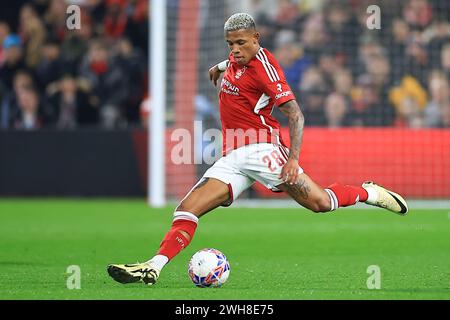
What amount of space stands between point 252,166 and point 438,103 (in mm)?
9559

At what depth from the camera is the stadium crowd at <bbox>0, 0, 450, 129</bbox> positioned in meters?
17.8

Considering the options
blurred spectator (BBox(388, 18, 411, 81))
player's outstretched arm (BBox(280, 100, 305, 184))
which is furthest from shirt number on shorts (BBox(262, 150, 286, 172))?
blurred spectator (BBox(388, 18, 411, 81))

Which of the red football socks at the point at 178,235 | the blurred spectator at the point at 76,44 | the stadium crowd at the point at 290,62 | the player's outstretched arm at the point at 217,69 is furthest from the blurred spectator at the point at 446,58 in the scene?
the red football socks at the point at 178,235

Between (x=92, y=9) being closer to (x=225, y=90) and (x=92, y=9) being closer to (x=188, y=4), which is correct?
(x=188, y=4)

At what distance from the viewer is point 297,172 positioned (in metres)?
8.30

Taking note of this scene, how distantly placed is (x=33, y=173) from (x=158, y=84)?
10.2 ft

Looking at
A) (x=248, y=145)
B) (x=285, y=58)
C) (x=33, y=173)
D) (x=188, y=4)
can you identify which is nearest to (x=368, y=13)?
(x=285, y=58)

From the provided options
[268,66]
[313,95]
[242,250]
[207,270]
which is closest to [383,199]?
[268,66]

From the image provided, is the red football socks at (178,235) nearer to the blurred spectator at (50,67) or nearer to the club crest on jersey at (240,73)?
the club crest on jersey at (240,73)

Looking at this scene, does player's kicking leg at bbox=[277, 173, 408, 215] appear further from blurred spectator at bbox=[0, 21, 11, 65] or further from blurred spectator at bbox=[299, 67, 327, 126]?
blurred spectator at bbox=[0, 21, 11, 65]

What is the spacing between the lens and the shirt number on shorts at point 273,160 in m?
8.55

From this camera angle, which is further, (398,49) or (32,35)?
(32,35)

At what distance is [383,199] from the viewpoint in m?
9.31

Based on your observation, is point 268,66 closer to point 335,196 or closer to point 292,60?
point 335,196
